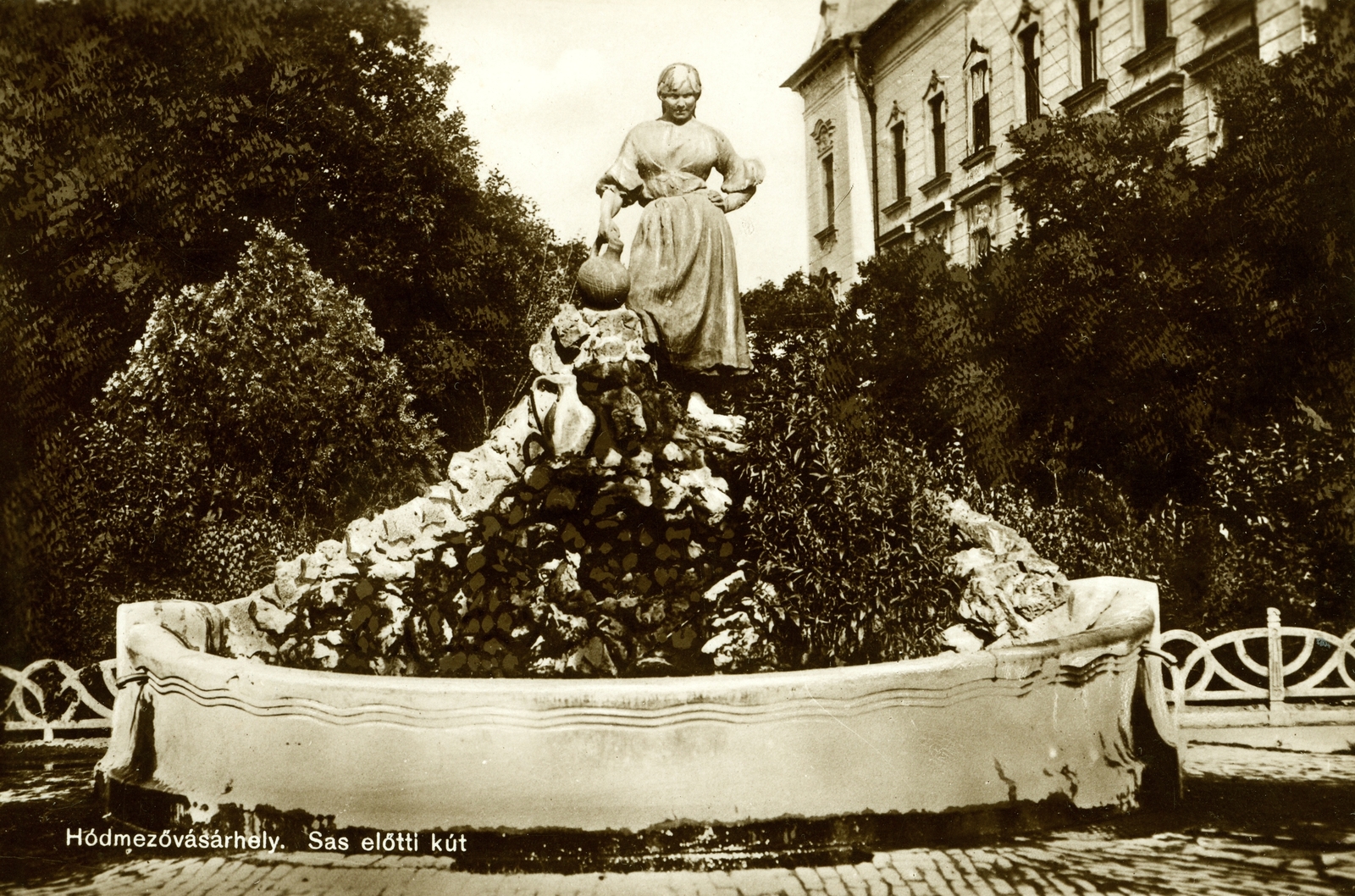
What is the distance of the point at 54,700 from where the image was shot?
769cm

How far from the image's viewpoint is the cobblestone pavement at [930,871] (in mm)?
3822

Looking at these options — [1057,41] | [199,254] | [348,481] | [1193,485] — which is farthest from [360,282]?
[1193,485]

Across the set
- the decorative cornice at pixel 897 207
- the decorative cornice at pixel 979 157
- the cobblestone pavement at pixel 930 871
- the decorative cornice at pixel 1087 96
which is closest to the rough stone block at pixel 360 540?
the cobblestone pavement at pixel 930 871

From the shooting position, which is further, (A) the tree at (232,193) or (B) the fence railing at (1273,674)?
(A) the tree at (232,193)

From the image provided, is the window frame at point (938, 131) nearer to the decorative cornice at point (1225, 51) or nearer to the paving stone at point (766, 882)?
the decorative cornice at point (1225, 51)

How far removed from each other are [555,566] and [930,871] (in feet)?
7.24

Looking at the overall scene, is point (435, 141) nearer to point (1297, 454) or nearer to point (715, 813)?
point (1297, 454)

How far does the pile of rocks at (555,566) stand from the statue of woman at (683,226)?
63 centimetres

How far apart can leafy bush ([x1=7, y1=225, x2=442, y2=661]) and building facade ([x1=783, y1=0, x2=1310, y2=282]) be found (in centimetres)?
529

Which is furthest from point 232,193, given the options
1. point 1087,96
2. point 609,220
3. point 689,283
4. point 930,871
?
point 930,871

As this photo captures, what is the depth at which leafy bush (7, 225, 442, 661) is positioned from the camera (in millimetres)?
8188

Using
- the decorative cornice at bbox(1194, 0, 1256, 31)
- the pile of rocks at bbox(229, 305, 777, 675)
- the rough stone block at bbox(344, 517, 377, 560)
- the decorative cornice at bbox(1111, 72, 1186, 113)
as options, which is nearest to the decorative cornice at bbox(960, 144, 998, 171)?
the decorative cornice at bbox(1111, 72, 1186, 113)

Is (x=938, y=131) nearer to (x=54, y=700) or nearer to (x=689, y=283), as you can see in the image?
(x=689, y=283)

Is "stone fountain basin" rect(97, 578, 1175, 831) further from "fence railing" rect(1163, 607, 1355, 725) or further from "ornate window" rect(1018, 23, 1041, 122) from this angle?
"ornate window" rect(1018, 23, 1041, 122)
